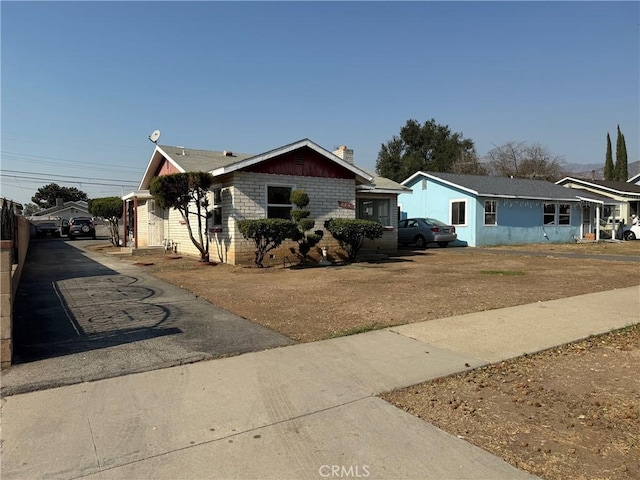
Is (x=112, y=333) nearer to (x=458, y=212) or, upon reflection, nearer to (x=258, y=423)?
(x=258, y=423)

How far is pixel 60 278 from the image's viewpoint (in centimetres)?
1154

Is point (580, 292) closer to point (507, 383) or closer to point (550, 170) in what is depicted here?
point (507, 383)

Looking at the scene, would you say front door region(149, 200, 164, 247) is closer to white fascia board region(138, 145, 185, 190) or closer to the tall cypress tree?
white fascia board region(138, 145, 185, 190)

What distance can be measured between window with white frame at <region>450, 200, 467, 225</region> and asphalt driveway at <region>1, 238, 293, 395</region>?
1911 cm

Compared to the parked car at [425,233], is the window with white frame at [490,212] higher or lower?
higher

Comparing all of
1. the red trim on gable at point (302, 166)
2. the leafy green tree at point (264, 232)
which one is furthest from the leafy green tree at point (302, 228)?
the red trim on gable at point (302, 166)

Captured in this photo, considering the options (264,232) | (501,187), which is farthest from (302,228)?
(501,187)

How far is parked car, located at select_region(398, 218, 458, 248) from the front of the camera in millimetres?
23250

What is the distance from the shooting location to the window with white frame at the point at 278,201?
15.3 m

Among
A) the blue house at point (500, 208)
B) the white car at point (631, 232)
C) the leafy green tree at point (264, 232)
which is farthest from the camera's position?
the white car at point (631, 232)

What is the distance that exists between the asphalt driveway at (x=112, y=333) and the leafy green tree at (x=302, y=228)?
5.60 m

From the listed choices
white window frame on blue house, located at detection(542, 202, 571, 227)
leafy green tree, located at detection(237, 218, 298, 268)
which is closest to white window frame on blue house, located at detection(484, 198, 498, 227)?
white window frame on blue house, located at detection(542, 202, 571, 227)

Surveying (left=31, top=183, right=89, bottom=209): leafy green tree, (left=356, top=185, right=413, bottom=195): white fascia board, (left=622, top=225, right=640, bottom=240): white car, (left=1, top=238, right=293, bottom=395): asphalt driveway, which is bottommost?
(left=1, top=238, right=293, bottom=395): asphalt driveway

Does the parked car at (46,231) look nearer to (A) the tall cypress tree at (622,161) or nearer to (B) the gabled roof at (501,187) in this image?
(B) the gabled roof at (501,187)
